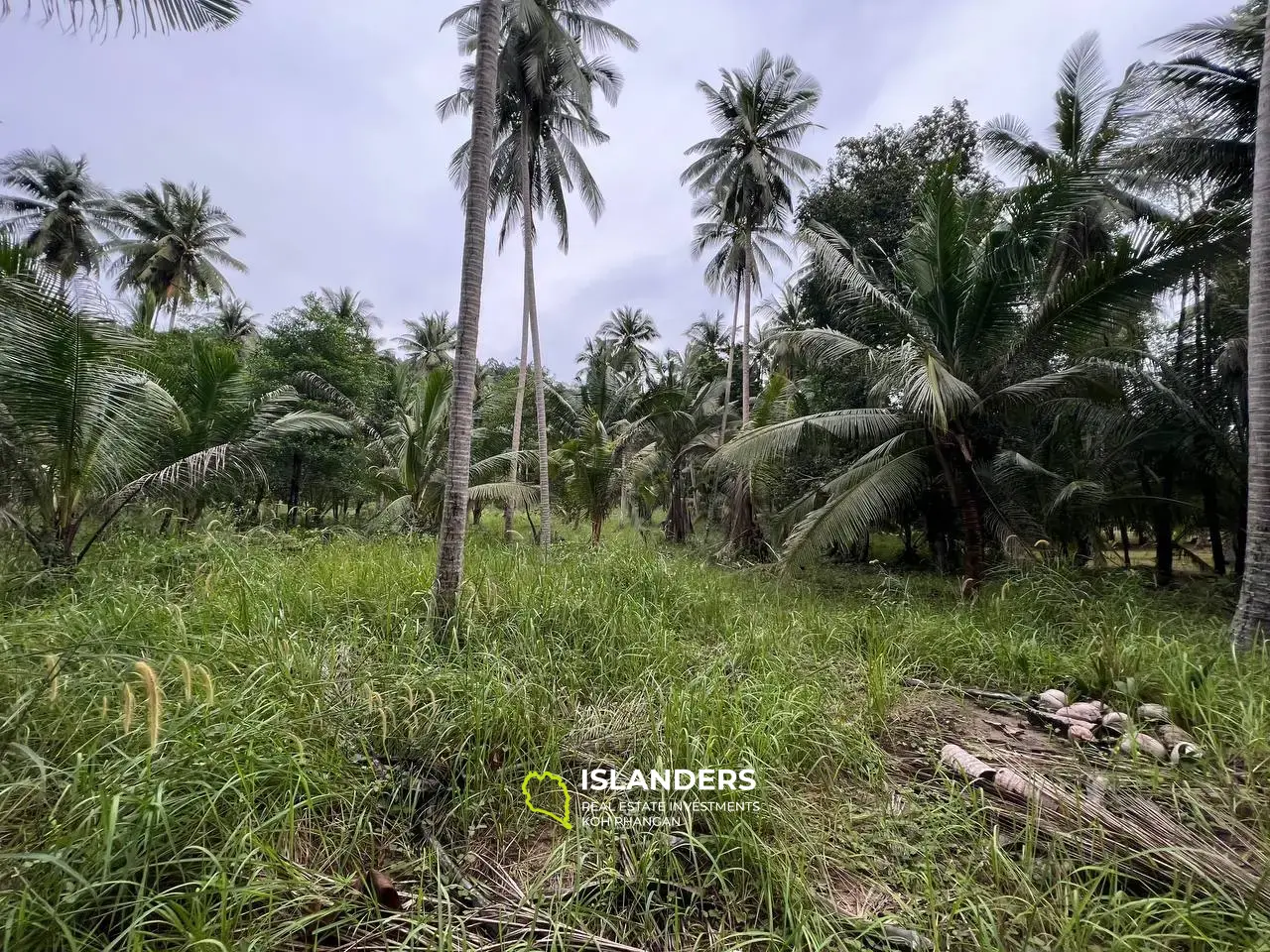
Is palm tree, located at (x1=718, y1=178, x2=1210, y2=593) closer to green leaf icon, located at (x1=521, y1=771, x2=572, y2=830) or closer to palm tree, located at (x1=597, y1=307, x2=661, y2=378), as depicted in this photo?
green leaf icon, located at (x1=521, y1=771, x2=572, y2=830)

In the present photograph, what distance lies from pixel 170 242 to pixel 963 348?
2733cm

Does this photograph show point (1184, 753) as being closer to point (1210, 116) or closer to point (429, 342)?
point (1210, 116)

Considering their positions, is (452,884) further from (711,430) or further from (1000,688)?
(711,430)

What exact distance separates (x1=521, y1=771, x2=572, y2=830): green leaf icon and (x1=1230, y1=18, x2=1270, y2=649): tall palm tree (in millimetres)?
5411

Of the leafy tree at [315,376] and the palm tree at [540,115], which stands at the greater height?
the palm tree at [540,115]

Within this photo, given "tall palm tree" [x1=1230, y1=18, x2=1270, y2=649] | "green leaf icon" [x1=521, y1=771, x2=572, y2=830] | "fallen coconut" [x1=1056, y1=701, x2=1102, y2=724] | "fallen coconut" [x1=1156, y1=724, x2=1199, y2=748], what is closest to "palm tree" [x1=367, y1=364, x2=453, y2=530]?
"green leaf icon" [x1=521, y1=771, x2=572, y2=830]

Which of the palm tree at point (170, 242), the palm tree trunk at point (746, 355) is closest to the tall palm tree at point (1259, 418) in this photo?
the palm tree trunk at point (746, 355)

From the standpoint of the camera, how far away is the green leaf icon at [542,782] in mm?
2125

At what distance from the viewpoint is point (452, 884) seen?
5.83 ft

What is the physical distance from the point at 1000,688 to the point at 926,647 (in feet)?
1.91

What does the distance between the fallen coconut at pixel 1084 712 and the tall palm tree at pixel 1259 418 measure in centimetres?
231

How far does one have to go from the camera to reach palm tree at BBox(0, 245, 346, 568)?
13.6 feet

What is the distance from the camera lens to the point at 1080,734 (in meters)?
2.71

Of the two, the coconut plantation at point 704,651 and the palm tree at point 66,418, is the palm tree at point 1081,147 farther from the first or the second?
the palm tree at point 66,418
